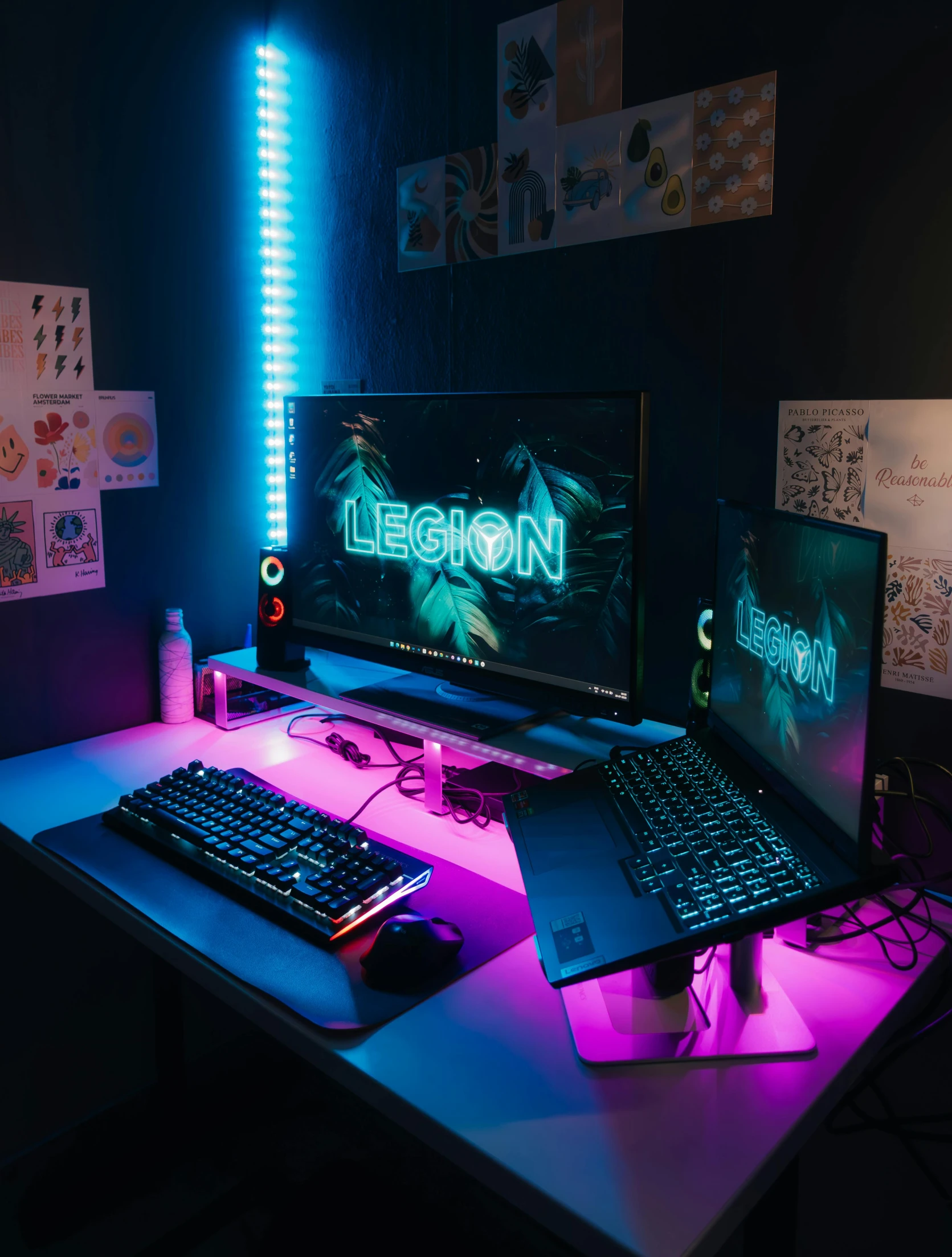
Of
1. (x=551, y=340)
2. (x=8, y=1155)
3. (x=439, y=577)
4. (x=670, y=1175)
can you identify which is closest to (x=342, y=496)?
(x=439, y=577)

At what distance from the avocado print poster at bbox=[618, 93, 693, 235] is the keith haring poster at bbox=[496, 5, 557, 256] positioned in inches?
5.8

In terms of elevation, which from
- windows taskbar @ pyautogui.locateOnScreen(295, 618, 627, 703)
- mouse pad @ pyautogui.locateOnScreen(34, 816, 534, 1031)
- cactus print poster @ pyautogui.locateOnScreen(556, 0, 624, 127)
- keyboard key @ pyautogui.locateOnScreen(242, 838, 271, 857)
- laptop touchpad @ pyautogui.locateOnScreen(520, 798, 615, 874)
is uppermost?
cactus print poster @ pyautogui.locateOnScreen(556, 0, 624, 127)

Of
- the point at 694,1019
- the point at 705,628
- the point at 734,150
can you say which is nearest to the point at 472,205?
the point at 734,150

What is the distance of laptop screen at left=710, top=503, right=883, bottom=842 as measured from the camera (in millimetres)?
792

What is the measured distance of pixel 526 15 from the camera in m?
1.49

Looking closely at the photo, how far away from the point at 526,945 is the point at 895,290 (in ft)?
3.03

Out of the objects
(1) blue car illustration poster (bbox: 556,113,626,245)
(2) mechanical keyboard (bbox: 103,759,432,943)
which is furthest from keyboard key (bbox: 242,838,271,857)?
(1) blue car illustration poster (bbox: 556,113,626,245)

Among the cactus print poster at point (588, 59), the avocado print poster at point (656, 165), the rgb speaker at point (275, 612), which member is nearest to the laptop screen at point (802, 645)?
the avocado print poster at point (656, 165)

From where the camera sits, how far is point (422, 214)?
172 centimetres

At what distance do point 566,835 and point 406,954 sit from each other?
23 centimetres

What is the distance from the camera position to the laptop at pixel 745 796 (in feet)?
2.60

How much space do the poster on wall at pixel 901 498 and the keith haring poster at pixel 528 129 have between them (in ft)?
1.97

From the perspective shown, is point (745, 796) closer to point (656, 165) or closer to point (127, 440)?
point (656, 165)

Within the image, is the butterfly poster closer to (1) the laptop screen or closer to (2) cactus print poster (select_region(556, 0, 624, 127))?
(1) the laptop screen
